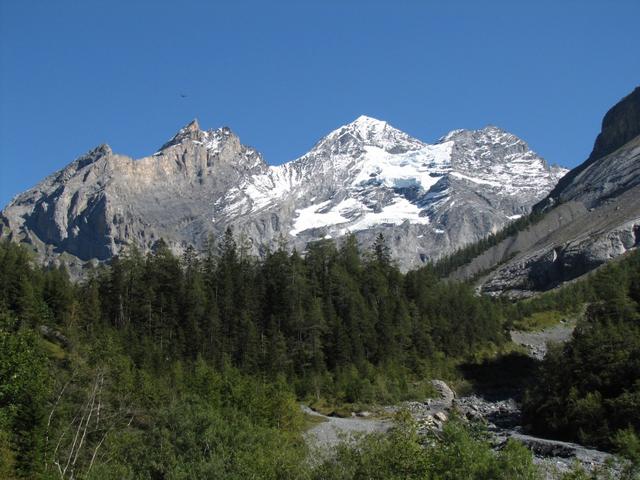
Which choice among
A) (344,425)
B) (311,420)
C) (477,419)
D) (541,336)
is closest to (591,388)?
(477,419)

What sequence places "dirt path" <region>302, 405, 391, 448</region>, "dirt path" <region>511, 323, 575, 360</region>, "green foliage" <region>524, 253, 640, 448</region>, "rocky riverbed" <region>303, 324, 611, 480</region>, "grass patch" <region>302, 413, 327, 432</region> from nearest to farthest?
"rocky riverbed" <region>303, 324, 611, 480</region>, "green foliage" <region>524, 253, 640, 448</region>, "dirt path" <region>302, 405, 391, 448</region>, "grass patch" <region>302, 413, 327, 432</region>, "dirt path" <region>511, 323, 575, 360</region>

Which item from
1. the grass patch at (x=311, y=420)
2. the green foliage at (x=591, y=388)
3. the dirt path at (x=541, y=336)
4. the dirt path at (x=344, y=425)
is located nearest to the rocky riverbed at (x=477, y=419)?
the dirt path at (x=344, y=425)

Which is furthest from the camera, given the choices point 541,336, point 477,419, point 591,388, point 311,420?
point 541,336

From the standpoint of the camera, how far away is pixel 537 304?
17425 centimetres

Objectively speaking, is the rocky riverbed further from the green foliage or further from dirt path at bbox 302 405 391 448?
the green foliage

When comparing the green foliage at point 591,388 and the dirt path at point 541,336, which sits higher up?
the dirt path at point 541,336

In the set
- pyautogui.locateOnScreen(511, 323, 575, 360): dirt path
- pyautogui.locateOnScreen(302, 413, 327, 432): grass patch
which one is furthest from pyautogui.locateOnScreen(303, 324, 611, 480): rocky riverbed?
pyautogui.locateOnScreen(511, 323, 575, 360): dirt path

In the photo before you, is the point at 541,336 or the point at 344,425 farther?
the point at 541,336

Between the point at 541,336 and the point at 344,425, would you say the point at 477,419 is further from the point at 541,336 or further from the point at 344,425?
the point at 541,336

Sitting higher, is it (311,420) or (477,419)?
(311,420)

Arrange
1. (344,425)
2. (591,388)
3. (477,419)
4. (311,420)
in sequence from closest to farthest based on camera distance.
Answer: (591,388) < (344,425) < (311,420) < (477,419)

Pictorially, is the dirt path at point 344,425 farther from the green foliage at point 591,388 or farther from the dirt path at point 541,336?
the dirt path at point 541,336

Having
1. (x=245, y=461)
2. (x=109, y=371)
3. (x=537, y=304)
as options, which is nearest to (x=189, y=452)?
(x=245, y=461)

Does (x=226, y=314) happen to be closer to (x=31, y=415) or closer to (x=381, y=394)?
(x=381, y=394)
